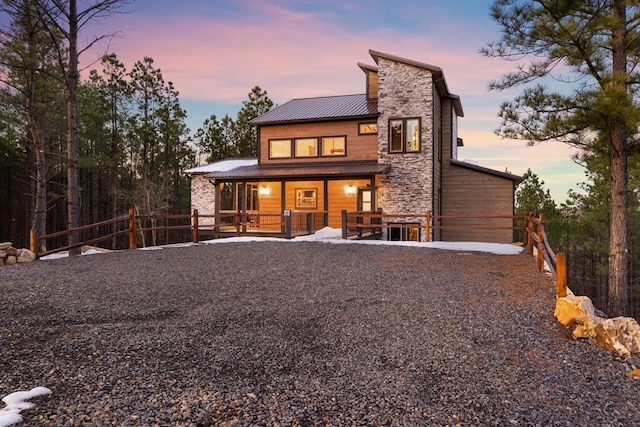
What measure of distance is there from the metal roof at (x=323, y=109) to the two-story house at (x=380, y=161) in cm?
6

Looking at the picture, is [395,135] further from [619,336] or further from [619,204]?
[619,336]

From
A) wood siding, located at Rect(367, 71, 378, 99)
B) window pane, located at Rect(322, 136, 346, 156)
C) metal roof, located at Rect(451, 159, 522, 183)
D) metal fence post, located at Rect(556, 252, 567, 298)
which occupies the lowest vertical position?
metal fence post, located at Rect(556, 252, 567, 298)

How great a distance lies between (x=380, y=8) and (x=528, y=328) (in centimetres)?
1329

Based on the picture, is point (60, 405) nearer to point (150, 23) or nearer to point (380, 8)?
point (380, 8)

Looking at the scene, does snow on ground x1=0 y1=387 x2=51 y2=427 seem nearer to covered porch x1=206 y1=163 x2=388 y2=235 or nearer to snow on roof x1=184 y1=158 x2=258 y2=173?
covered porch x1=206 y1=163 x2=388 y2=235

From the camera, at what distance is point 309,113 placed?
2133 centimetres

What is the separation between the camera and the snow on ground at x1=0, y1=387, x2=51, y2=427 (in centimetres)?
283

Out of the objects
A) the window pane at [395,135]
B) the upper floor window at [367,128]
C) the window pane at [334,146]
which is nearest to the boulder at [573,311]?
the window pane at [395,135]

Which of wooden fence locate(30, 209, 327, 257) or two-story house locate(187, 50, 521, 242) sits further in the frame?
two-story house locate(187, 50, 521, 242)

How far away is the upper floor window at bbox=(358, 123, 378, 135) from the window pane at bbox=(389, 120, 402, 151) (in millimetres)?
1082

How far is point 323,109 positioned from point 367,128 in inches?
121

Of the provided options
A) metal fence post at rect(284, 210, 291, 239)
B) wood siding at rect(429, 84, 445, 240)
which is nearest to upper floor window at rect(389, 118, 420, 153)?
wood siding at rect(429, 84, 445, 240)

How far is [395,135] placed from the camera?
18.6 metres

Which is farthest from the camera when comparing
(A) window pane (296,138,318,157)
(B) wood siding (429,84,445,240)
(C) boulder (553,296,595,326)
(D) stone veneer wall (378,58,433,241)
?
(A) window pane (296,138,318,157)
